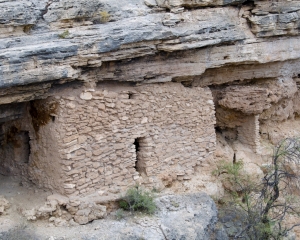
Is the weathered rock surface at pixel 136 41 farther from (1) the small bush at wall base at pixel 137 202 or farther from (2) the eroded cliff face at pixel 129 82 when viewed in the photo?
(1) the small bush at wall base at pixel 137 202

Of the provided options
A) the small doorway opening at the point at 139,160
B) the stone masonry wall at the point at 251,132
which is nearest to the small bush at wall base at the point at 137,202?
the small doorway opening at the point at 139,160

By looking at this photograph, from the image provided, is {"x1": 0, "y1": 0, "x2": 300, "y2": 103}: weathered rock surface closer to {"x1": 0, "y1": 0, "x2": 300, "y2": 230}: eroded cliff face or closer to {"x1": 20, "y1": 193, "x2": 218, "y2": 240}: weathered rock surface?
{"x1": 0, "y1": 0, "x2": 300, "y2": 230}: eroded cliff face

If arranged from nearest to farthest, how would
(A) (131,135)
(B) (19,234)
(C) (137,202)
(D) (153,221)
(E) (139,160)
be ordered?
(B) (19,234), (D) (153,221), (C) (137,202), (A) (131,135), (E) (139,160)

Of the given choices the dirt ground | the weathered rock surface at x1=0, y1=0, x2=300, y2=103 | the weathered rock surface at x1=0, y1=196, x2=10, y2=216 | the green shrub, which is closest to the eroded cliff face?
the weathered rock surface at x1=0, y1=0, x2=300, y2=103

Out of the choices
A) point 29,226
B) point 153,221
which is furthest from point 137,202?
point 29,226

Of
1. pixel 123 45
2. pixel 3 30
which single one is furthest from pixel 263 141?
pixel 3 30

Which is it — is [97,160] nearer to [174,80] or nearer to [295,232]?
[174,80]

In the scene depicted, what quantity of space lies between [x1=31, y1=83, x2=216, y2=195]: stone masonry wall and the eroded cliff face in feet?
0.05

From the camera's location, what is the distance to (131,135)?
23.7ft

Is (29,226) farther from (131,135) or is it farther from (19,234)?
(131,135)

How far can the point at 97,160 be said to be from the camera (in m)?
6.91

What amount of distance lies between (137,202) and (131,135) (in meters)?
1.08

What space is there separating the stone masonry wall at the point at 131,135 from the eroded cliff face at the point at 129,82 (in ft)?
0.05

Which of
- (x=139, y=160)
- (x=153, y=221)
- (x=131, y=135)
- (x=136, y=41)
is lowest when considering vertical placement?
(x=153, y=221)
